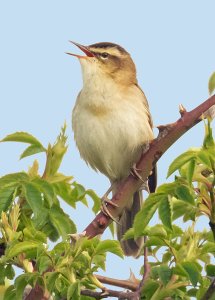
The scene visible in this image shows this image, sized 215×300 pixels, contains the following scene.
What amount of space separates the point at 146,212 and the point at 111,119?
2.65 metres

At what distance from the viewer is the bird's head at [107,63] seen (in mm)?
5777

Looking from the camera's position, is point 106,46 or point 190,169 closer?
point 190,169

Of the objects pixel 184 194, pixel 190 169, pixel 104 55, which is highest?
pixel 104 55

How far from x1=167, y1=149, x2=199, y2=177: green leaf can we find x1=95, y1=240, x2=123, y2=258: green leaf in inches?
16.3

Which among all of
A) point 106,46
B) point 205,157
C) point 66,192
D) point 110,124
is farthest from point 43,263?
point 106,46

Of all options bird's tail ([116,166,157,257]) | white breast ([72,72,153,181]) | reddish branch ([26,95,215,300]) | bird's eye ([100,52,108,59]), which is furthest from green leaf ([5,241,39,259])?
bird's eye ([100,52,108,59])

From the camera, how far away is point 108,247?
2.82m

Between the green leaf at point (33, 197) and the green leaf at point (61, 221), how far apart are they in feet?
0.59

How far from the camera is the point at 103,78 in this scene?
18.8 ft

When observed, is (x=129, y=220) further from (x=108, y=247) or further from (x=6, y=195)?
(x=108, y=247)

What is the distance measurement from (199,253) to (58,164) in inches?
35.6

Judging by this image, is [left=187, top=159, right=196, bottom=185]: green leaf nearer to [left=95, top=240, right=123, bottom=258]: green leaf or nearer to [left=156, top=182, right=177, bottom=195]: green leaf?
[left=156, top=182, right=177, bottom=195]: green leaf

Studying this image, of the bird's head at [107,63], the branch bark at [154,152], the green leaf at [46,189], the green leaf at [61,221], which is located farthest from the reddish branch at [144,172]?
the bird's head at [107,63]

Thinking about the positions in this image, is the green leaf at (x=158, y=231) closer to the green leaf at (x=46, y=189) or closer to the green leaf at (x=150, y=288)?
the green leaf at (x=150, y=288)
